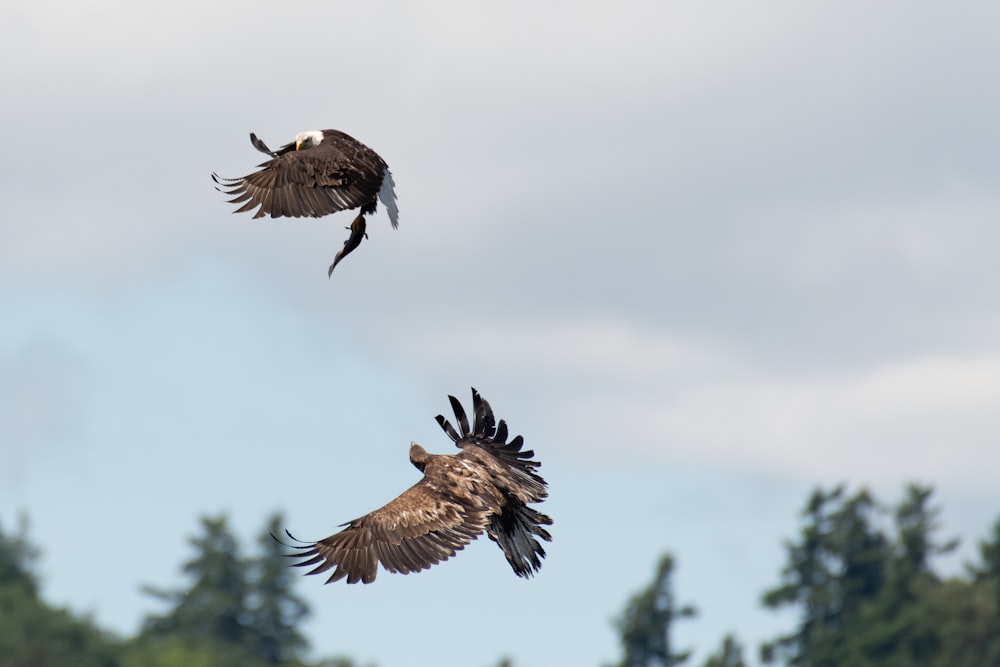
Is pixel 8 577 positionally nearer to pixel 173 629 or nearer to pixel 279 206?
pixel 173 629

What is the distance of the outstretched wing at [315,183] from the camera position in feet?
84.0

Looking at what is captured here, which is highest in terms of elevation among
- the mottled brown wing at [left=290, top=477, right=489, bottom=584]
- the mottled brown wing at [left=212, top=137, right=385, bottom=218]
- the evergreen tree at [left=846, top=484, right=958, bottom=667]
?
the evergreen tree at [left=846, top=484, right=958, bottom=667]

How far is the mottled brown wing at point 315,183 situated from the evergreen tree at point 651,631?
11272 cm

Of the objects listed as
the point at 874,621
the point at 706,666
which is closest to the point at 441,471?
the point at 706,666

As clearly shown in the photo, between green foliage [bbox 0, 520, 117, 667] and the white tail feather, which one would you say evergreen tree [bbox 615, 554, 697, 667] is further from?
the white tail feather

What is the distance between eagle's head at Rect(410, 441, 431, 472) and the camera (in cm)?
2511

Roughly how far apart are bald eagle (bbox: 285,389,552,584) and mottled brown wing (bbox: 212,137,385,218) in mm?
3117

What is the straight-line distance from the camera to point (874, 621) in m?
139

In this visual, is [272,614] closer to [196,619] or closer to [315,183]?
[196,619]

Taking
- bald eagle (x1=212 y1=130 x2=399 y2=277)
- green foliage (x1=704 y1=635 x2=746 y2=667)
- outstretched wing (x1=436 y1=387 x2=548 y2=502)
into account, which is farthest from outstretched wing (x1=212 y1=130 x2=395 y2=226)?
green foliage (x1=704 y1=635 x2=746 y2=667)

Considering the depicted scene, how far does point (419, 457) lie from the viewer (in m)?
25.2

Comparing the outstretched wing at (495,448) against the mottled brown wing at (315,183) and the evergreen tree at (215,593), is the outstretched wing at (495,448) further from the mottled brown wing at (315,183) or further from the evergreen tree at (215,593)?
the evergreen tree at (215,593)

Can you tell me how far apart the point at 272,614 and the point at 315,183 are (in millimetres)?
121362

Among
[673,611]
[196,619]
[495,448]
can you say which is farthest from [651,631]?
[495,448]
